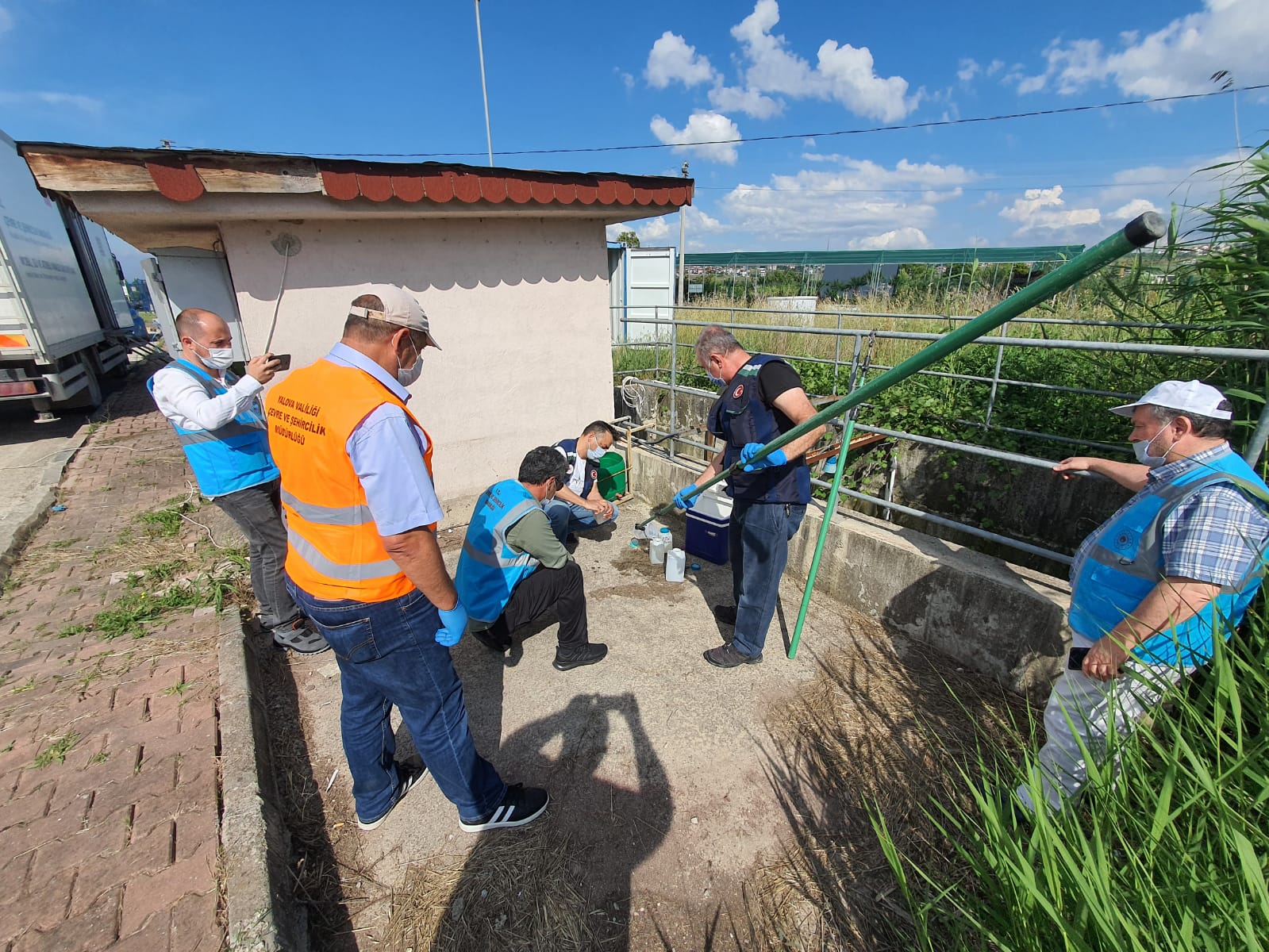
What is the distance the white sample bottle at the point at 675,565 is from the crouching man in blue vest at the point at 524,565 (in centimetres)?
110

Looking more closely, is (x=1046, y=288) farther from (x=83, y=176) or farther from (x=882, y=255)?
(x=882, y=255)

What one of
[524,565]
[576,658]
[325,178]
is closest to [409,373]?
[524,565]

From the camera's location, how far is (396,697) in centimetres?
195

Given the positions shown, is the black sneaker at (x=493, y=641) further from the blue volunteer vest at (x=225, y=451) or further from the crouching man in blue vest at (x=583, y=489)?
the blue volunteer vest at (x=225, y=451)

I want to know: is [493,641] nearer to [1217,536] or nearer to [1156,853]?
[1156,853]

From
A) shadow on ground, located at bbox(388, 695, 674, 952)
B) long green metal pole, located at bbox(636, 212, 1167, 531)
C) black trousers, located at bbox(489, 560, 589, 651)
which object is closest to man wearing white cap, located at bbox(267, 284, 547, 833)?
shadow on ground, located at bbox(388, 695, 674, 952)

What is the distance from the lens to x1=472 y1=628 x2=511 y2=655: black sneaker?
331 cm

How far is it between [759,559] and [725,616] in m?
0.87

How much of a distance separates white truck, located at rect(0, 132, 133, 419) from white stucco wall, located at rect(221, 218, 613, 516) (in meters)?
3.81

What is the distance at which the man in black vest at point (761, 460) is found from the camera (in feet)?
8.80


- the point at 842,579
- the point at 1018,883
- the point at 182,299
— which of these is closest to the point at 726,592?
the point at 842,579

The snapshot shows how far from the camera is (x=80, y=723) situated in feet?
8.67

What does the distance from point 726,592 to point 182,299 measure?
4.45 m

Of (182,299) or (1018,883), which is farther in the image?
(182,299)
